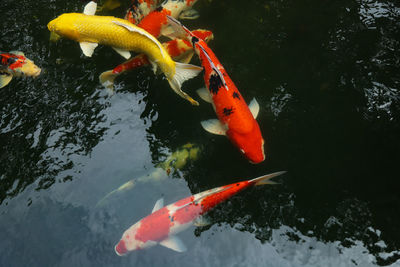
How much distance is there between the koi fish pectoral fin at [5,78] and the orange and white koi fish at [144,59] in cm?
118

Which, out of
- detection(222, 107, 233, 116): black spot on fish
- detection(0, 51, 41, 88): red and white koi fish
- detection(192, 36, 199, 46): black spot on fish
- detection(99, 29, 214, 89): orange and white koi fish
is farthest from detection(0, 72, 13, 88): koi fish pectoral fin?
detection(222, 107, 233, 116): black spot on fish

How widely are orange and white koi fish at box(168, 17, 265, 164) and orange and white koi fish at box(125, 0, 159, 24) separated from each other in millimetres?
916

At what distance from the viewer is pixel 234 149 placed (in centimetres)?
344

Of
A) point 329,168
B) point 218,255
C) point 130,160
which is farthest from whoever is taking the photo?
point 130,160

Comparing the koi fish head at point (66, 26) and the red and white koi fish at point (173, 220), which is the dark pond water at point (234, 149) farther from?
the koi fish head at point (66, 26)

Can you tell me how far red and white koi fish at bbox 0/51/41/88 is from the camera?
3996 mm

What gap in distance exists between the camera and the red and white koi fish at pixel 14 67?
400 cm

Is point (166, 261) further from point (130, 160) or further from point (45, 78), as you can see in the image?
point (45, 78)

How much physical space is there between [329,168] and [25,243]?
302 centimetres

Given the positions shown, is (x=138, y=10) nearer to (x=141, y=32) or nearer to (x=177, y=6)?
(x=177, y=6)

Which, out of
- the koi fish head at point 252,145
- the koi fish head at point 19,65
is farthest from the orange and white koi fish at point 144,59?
the koi fish head at point 252,145

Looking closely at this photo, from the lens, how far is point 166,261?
2949 millimetres

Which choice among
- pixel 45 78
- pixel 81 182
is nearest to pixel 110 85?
pixel 45 78

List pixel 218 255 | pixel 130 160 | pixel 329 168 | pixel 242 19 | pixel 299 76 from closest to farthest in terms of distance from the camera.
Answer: pixel 218 255 → pixel 329 168 → pixel 130 160 → pixel 299 76 → pixel 242 19
